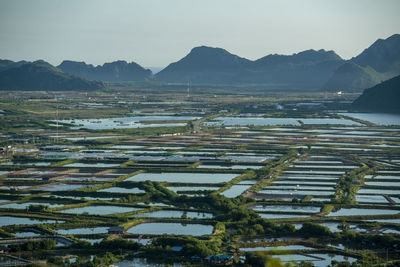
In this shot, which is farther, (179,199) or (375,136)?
(375,136)

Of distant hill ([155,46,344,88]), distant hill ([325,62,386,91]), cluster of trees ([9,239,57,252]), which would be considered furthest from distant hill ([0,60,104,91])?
cluster of trees ([9,239,57,252])

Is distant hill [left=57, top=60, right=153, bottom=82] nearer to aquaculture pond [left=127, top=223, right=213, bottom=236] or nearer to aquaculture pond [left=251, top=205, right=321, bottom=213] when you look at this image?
aquaculture pond [left=251, top=205, right=321, bottom=213]

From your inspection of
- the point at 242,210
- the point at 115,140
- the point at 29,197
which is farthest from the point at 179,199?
the point at 115,140

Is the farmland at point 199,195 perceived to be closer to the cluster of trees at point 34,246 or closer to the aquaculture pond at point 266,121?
the cluster of trees at point 34,246

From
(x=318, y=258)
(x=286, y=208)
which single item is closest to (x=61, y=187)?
(x=286, y=208)

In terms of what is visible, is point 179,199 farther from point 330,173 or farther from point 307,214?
point 330,173

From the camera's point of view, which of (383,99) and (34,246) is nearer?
(34,246)

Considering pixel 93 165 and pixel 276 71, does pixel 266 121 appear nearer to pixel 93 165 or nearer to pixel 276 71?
pixel 93 165
